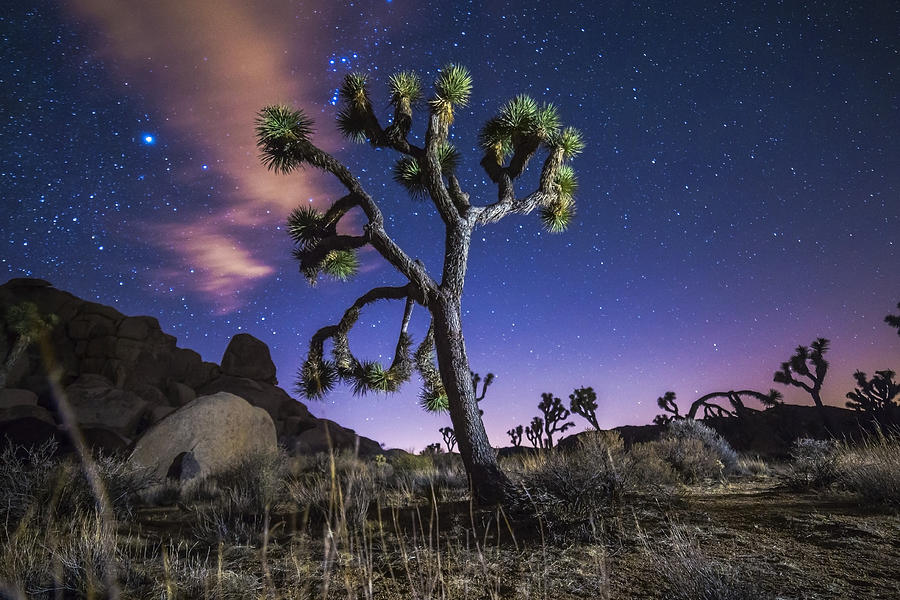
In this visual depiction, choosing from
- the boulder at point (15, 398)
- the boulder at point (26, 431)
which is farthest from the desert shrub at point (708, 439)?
the boulder at point (15, 398)

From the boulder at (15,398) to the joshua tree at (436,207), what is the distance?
92.8 ft

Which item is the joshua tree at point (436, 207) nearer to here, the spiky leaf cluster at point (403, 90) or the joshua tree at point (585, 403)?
the spiky leaf cluster at point (403, 90)

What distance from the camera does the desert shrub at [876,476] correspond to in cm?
509

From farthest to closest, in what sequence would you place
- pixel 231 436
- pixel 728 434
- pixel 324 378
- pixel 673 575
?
pixel 728 434
pixel 231 436
pixel 324 378
pixel 673 575

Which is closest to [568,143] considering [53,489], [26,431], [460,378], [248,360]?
[460,378]

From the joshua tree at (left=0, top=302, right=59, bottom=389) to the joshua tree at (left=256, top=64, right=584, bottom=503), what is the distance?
30.7 meters

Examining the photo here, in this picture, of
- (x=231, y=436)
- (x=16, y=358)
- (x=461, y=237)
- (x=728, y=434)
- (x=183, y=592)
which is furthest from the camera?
(x=16, y=358)

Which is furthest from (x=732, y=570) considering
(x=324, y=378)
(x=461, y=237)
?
(x=324, y=378)

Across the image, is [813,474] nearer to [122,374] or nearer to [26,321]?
[122,374]

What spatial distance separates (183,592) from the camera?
3297 millimetres

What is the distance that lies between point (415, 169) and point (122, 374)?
31.7m

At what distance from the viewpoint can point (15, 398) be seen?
25.7 meters

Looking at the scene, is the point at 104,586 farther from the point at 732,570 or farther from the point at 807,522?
the point at 807,522

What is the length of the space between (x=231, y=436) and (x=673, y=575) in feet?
48.7
